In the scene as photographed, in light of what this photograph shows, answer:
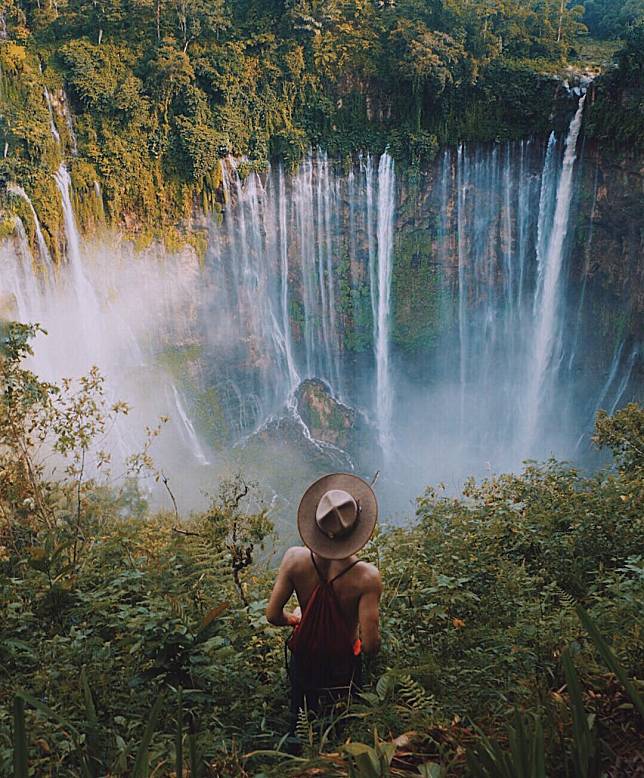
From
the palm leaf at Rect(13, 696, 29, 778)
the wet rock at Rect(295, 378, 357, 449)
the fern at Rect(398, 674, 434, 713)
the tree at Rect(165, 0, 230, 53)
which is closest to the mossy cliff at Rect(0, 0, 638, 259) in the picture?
the tree at Rect(165, 0, 230, 53)

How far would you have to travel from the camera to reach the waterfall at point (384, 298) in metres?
11.8

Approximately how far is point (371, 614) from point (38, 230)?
954 cm

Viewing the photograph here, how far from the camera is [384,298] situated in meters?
12.5

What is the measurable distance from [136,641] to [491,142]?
37.1ft

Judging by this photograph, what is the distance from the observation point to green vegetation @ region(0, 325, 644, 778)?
1065mm

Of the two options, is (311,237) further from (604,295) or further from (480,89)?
(604,295)

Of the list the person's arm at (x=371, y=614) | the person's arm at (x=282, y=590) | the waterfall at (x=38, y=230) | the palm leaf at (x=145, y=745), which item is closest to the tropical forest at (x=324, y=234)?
the waterfall at (x=38, y=230)

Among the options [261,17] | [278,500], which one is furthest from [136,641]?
[261,17]

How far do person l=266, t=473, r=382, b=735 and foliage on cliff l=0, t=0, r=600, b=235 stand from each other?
30.9 ft

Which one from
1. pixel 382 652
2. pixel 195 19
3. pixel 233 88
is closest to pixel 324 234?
pixel 233 88

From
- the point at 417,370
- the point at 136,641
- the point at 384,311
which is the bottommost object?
the point at 417,370

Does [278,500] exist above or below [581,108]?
below

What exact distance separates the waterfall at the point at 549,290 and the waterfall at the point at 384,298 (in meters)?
2.68

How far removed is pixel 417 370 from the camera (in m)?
12.9
